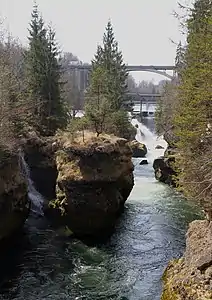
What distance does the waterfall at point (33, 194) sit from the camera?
25.1m

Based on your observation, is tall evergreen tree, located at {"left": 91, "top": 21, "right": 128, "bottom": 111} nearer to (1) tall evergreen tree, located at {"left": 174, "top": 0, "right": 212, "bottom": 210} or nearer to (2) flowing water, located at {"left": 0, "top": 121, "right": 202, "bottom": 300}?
(2) flowing water, located at {"left": 0, "top": 121, "right": 202, "bottom": 300}

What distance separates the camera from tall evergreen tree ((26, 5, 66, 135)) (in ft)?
106

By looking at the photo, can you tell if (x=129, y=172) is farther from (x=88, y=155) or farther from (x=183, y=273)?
(x=183, y=273)

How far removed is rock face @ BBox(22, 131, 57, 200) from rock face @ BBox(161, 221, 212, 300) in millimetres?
14907

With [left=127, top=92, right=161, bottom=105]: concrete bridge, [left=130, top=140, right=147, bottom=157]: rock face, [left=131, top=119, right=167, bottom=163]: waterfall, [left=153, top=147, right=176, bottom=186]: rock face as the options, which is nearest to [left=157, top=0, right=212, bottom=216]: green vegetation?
[left=153, top=147, right=176, bottom=186]: rock face

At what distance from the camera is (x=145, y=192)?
31.3 m

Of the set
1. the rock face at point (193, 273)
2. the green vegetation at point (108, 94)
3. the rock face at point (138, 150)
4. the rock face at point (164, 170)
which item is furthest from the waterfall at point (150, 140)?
the rock face at point (193, 273)

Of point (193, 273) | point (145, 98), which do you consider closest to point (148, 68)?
point (145, 98)

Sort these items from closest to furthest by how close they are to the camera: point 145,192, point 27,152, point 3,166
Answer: point 3,166, point 27,152, point 145,192

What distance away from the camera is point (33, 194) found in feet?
86.2

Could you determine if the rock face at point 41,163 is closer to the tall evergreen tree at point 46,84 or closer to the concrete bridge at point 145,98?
the tall evergreen tree at point 46,84

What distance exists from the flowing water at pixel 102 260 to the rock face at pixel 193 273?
9.07 feet

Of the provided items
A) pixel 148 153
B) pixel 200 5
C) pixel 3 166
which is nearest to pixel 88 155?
pixel 3 166

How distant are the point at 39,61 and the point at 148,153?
2272 cm
